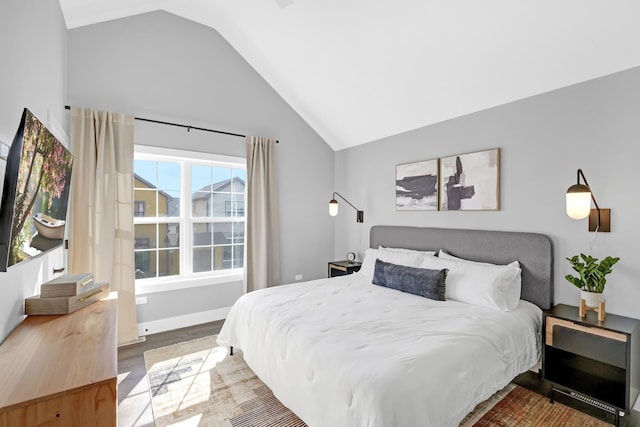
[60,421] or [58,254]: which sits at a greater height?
[58,254]

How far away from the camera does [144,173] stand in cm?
345

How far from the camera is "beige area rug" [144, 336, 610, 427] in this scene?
78.1 inches

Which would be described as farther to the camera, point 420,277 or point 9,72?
point 420,277

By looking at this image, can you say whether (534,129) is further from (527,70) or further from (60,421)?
(60,421)

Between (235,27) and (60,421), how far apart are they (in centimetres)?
393

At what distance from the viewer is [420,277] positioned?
2.79 meters

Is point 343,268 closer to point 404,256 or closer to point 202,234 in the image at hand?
point 404,256

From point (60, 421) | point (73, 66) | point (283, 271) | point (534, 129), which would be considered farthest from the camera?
point (283, 271)

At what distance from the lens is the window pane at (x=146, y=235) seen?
Result: 339cm

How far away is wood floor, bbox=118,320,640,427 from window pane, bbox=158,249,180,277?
680mm

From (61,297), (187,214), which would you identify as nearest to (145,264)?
(187,214)

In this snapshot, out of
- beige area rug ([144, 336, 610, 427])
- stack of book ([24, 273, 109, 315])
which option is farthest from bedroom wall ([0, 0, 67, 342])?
beige area rug ([144, 336, 610, 427])

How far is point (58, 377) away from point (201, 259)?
283cm

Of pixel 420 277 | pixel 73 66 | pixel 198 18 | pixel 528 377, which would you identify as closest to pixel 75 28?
pixel 73 66
